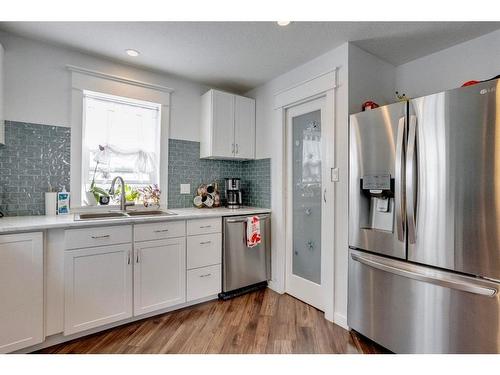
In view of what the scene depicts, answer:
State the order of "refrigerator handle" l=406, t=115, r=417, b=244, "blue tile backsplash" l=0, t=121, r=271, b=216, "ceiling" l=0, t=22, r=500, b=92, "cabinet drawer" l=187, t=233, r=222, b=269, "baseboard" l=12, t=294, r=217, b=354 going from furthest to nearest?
"cabinet drawer" l=187, t=233, r=222, b=269
"blue tile backsplash" l=0, t=121, r=271, b=216
"ceiling" l=0, t=22, r=500, b=92
"baseboard" l=12, t=294, r=217, b=354
"refrigerator handle" l=406, t=115, r=417, b=244

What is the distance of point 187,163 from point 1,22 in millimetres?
1864

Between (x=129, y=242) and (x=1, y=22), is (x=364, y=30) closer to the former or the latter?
(x=129, y=242)

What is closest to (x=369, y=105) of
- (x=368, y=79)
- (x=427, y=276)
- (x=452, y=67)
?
(x=368, y=79)

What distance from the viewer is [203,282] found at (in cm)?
257

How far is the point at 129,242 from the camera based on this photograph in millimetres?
2158

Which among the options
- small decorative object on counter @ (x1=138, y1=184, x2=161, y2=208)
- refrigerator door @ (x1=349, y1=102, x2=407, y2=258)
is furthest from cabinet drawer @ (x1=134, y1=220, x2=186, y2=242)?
refrigerator door @ (x1=349, y1=102, x2=407, y2=258)

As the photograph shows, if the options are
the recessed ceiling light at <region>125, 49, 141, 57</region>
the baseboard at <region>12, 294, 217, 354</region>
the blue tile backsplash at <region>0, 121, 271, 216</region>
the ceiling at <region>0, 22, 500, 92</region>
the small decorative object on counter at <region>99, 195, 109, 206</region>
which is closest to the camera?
the baseboard at <region>12, 294, 217, 354</region>

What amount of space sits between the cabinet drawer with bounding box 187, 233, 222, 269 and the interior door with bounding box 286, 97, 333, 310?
0.77m

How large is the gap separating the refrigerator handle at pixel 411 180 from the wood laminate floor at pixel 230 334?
3.11 ft

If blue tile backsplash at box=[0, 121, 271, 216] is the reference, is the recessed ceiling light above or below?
above

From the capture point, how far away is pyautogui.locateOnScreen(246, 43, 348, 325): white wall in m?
2.22

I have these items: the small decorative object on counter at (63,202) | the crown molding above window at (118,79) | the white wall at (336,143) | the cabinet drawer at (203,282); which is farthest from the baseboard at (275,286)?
the crown molding above window at (118,79)

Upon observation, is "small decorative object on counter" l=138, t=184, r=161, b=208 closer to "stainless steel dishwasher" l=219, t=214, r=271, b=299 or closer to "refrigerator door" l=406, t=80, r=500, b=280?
"stainless steel dishwasher" l=219, t=214, r=271, b=299

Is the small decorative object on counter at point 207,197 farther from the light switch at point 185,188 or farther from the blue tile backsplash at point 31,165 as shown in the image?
the blue tile backsplash at point 31,165
